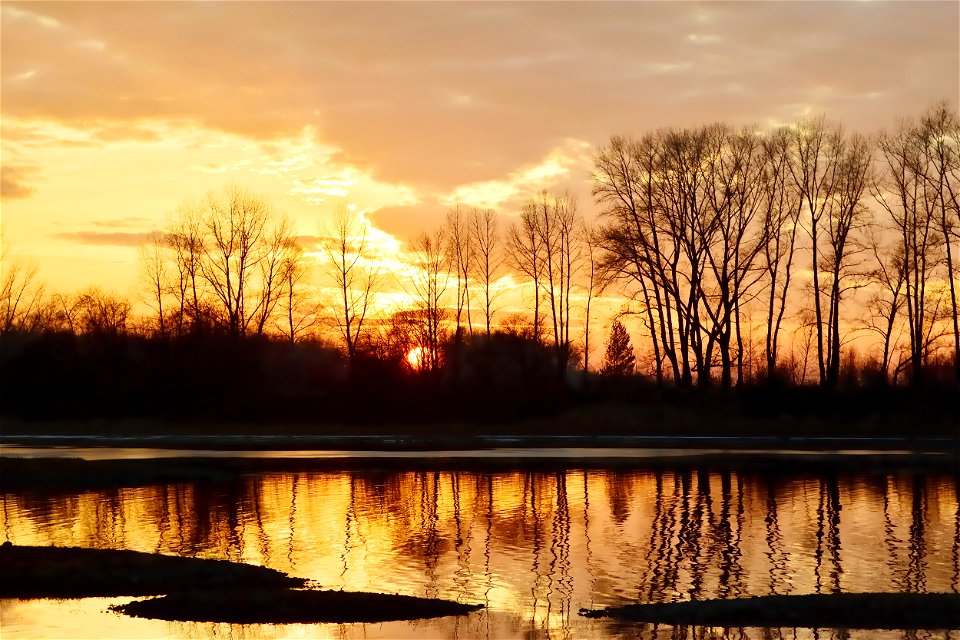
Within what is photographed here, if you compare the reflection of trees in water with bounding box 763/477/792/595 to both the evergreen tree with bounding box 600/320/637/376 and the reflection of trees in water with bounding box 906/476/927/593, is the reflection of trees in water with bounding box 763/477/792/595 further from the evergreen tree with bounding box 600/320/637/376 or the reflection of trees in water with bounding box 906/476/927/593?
the evergreen tree with bounding box 600/320/637/376

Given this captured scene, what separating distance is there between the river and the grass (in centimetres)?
47

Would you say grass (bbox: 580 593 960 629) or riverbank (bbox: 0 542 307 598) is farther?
riverbank (bbox: 0 542 307 598)

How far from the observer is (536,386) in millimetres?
72812

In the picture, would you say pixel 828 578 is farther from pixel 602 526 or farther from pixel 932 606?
pixel 602 526

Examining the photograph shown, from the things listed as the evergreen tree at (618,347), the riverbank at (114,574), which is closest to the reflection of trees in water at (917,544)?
Result: the riverbank at (114,574)

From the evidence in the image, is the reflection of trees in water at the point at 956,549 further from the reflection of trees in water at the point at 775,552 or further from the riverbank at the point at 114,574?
the riverbank at the point at 114,574

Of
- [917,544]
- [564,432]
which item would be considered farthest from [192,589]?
[564,432]

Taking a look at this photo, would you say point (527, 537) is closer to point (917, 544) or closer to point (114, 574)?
point (917, 544)

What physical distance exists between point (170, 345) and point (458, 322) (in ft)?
78.8

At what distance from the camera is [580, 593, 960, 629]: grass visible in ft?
55.5

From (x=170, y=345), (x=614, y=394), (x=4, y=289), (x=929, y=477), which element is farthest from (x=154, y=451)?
(x=4, y=289)

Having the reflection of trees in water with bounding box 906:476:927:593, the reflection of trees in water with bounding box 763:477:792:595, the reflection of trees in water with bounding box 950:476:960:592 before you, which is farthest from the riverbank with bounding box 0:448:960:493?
the reflection of trees in water with bounding box 950:476:960:592

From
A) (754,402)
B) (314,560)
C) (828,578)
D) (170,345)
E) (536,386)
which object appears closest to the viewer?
(828,578)

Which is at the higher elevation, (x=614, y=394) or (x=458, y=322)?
(x=458, y=322)
